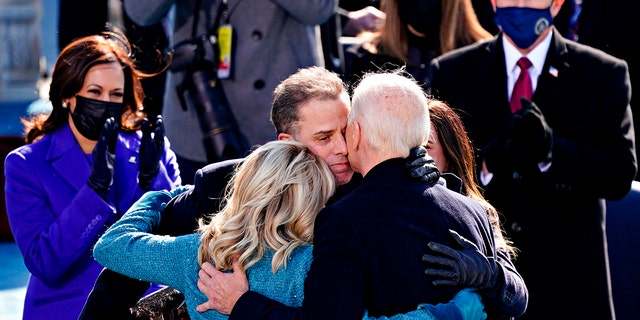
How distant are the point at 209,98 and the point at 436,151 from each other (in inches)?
59.0

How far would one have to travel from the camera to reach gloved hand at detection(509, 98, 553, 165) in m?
3.77

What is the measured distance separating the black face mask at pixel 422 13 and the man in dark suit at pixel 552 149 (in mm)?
825

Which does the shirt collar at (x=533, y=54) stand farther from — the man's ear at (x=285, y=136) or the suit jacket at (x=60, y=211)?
the suit jacket at (x=60, y=211)

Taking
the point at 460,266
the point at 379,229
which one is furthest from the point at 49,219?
the point at 460,266

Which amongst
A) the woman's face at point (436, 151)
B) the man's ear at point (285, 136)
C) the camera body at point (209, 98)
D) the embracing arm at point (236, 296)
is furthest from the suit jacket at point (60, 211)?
the woman's face at point (436, 151)

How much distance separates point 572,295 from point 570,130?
23.1 inches

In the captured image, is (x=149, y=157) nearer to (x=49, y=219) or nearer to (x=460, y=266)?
(x=49, y=219)

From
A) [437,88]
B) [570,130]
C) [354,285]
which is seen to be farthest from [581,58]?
[354,285]

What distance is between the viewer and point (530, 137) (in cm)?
382

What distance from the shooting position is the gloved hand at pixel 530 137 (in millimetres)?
3773

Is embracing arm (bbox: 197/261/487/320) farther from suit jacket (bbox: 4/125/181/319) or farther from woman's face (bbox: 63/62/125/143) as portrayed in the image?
woman's face (bbox: 63/62/125/143)

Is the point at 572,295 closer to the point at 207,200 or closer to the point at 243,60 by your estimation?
the point at 207,200

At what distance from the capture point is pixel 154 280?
3.18 meters

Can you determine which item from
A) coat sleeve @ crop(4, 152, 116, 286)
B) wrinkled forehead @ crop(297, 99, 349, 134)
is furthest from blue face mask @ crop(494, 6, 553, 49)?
coat sleeve @ crop(4, 152, 116, 286)
